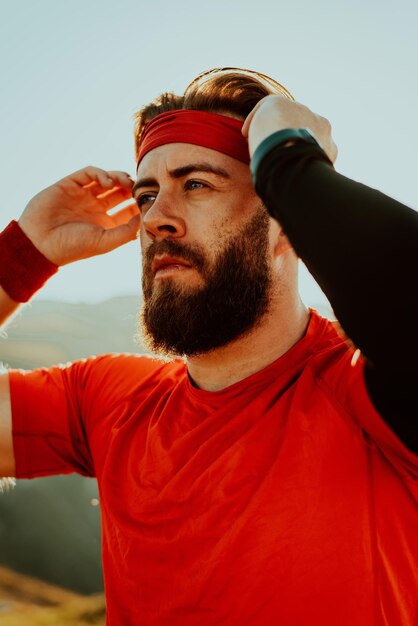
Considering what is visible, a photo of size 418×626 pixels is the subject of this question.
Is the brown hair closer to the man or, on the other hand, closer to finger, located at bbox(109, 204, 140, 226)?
the man

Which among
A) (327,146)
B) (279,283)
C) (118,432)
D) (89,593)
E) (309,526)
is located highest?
(327,146)

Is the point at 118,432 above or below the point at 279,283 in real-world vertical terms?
below

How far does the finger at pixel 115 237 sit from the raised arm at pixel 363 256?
1.21 metres

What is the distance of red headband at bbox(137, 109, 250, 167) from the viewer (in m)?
1.73

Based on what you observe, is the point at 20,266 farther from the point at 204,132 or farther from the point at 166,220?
the point at 204,132

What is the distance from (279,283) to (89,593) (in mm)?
3418

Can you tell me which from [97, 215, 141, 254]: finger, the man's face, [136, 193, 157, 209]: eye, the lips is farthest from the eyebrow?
[97, 215, 141, 254]: finger

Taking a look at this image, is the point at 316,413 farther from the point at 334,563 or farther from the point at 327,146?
the point at 327,146

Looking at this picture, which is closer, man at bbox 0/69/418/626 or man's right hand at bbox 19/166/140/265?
man at bbox 0/69/418/626

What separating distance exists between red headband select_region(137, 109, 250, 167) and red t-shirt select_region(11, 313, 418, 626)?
631mm

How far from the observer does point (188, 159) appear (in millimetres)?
1714

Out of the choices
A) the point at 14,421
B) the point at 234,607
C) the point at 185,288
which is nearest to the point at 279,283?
the point at 185,288

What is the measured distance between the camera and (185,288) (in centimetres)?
164

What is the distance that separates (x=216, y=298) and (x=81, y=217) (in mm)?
940
